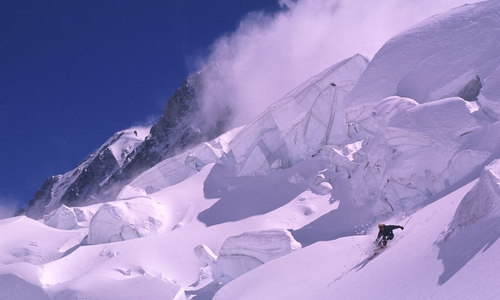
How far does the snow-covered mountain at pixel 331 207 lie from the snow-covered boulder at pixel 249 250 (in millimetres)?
35

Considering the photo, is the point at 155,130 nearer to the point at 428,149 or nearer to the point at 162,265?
the point at 162,265

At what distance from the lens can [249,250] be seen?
653 inches

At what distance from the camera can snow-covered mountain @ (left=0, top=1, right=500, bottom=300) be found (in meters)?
7.83

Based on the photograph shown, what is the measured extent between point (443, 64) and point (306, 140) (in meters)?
8.34

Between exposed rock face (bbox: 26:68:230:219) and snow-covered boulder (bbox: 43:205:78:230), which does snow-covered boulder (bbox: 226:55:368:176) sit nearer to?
snow-covered boulder (bbox: 43:205:78:230)

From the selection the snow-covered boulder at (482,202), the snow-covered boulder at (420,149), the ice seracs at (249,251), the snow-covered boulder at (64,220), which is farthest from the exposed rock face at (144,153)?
the snow-covered boulder at (482,202)

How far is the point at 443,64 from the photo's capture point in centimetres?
1892

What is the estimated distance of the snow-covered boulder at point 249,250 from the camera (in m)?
16.4

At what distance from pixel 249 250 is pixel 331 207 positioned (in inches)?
210

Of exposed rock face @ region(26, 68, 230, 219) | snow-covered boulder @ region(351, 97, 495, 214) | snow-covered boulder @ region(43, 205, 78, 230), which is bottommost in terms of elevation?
snow-covered boulder @ region(351, 97, 495, 214)

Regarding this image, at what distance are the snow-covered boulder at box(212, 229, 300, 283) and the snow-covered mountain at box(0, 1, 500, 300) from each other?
4 cm

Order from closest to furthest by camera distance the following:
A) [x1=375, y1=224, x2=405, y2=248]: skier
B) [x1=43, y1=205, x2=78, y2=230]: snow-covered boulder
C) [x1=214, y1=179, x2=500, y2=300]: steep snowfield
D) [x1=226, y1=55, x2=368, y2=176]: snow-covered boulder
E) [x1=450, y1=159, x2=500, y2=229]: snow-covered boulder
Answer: [x1=214, y1=179, x2=500, y2=300]: steep snowfield
[x1=450, y1=159, x2=500, y2=229]: snow-covered boulder
[x1=375, y1=224, x2=405, y2=248]: skier
[x1=226, y1=55, x2=368, y2=176]: snow-covered boulder
[x1=43, y1=205, x2=78, y2=230]: snow-covered boulder

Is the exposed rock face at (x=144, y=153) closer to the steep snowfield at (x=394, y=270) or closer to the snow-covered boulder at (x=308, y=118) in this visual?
the snow-covered boulder at (x=308, y=118)

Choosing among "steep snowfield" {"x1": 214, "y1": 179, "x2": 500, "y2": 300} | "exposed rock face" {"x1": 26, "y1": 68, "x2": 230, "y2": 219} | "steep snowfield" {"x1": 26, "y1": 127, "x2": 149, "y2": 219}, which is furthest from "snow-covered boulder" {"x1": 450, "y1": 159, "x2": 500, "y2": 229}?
"steep snowfield" {"x1": 26, "y1": 127, "x2": 149, "y2": 219}
